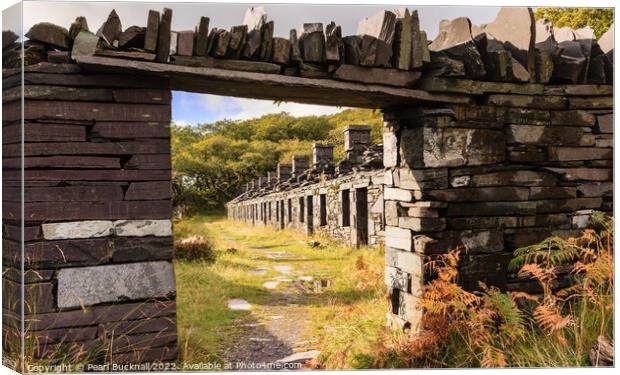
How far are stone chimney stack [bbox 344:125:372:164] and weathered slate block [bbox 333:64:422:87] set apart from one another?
108 inches

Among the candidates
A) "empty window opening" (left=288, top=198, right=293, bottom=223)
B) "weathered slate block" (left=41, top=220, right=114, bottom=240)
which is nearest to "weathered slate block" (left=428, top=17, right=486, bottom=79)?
"weathered slate block" (left=41, top=220, right=114, bottom=240)

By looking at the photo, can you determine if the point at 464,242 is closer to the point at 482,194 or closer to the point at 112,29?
the point at 482,194

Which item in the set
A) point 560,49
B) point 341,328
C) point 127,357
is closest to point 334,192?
point 341,328

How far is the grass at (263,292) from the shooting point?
4.97 metres

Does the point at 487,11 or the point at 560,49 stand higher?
the point at 487,11

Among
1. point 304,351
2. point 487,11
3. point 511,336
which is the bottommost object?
point 304,351

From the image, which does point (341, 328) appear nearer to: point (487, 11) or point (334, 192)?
point (487, 11)

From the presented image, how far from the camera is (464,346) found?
431 centimetres

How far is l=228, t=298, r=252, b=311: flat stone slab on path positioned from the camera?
6.99m

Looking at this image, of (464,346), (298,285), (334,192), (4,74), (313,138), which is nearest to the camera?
(4,74)

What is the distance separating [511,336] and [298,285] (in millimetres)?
4637

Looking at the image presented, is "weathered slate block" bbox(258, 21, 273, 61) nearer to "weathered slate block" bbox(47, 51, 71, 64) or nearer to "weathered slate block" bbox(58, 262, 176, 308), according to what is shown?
"weathered slate block" bbox(47, 51, 71, 64)

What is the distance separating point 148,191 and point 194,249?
21.1 ft

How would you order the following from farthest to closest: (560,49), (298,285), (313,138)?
(298,285) → (313,138) → (560,49)
